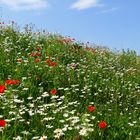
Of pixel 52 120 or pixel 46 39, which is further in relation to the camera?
pixel 46 39

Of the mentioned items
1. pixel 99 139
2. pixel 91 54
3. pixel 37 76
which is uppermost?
pixel 91 54

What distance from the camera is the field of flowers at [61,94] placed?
6.23m

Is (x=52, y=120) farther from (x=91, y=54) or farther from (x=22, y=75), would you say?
(x=91, y=54)

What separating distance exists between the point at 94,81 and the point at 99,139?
4047mm

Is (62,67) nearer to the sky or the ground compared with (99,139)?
nearer to the sky

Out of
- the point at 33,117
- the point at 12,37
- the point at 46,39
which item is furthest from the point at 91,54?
the point at 33,117

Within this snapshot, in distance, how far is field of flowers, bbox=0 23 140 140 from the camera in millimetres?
6227

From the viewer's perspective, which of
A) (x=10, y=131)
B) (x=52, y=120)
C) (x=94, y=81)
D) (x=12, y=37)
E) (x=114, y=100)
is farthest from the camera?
(x=12, y=37)

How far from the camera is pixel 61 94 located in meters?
8.52

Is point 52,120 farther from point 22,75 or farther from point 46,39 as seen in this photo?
point 46,39

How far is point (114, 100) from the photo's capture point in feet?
29.3

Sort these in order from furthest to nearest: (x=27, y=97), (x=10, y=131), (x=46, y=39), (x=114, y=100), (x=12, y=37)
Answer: (x=46, y=39) < (x=12, y=37) < (x=114, y=100) < (x=27, y=97) < (x=10, y=131)

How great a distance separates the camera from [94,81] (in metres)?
10.2

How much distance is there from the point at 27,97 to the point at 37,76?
135 centimetres
